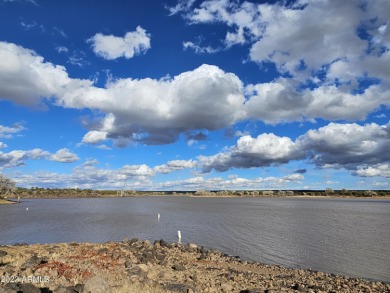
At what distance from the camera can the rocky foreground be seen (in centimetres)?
1733

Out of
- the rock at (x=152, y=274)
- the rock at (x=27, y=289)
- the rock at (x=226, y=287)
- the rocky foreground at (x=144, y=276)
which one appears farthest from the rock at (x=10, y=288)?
the rock at (x=226, y=287)

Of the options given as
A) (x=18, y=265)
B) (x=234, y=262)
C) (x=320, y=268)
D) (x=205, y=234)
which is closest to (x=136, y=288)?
(x=18, y=265)

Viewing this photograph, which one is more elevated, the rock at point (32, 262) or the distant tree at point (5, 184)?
the distant tree at point (5, 184)

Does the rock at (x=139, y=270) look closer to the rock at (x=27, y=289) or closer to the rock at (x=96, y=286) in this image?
the rock at (x=96, y=286)

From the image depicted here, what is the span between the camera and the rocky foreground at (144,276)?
17.3 meters

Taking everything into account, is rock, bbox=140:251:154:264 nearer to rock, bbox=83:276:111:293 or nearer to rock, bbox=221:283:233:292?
rock, bbox=221:283:233:292

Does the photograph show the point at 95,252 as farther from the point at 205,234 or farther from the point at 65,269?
the point at 205,234

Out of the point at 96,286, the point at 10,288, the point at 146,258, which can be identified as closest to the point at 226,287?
the point at 96,286

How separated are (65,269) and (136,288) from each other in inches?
303

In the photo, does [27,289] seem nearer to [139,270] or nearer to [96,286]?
[96,286]

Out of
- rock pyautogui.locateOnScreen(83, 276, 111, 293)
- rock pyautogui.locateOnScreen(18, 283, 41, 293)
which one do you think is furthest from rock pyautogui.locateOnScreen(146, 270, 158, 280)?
rock pyautogui.locateOnScreen(18, 283, 41, 293)

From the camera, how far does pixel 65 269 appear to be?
22.0 meters

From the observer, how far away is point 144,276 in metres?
22.1

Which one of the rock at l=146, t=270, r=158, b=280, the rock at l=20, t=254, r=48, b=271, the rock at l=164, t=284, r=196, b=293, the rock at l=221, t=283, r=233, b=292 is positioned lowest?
the rock at l=221, t=283, r=233, b=292
